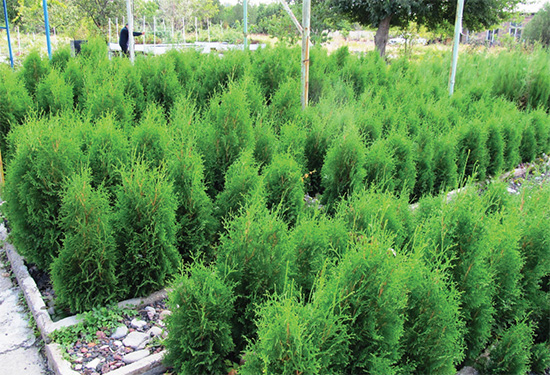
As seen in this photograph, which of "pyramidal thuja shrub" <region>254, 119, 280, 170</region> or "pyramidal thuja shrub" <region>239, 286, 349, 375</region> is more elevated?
"pyramidal thuja shrub" <region>254, 119, 280, 170</region>

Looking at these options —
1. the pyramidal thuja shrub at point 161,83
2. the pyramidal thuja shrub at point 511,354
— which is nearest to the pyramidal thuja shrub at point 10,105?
the pyramidal thuja shrub at point 161,83

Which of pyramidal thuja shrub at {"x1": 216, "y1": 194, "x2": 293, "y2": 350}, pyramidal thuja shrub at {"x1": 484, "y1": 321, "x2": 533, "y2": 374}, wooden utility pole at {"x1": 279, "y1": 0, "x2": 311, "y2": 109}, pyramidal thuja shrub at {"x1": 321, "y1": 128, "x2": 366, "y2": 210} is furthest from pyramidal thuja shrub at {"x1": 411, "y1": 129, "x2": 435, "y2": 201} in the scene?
pyramidal thuja shrub at {"x1": 216, "y1": 194, "x2": 293, "y2": 350}

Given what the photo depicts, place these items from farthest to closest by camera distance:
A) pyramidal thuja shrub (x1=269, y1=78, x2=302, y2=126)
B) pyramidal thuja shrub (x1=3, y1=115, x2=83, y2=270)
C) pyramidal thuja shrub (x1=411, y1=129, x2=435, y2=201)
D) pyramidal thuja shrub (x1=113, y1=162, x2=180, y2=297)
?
pyramidal thuja shrub (x1=269, y1=78, x2=302, y2=126) → pyramidal thuja shrub (x1=411, y1=129, x2=435, y2=201) → pyramidal thuja shrub (x1=3, y1=115, x2=83, y2=270) → pyramidal thuja shrub (x1=113, y1=162, x2=180, y2=297)

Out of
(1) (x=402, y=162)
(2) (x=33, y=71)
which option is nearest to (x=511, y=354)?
(1) (x=402, y=162)

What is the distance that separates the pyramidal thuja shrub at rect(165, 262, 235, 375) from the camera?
2740 millimetres

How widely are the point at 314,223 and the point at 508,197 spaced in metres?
2.10

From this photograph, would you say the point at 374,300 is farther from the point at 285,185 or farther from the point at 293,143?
the point at 293,143

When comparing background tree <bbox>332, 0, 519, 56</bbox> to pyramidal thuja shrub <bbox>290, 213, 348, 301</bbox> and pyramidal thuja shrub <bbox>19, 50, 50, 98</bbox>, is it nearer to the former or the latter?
pyramidal thuja shrub <bbox>19, 50, 50, 98</bbox>

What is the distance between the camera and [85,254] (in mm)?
3514

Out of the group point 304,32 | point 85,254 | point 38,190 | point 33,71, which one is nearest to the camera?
point 85,254

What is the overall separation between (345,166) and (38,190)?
3.15m

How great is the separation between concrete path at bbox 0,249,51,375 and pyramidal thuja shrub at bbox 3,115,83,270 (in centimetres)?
39

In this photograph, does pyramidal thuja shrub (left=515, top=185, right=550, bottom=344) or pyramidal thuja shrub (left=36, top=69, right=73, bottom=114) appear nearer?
pyramidal thuja shrub (left=515, top=185, right=550, bottom=344)

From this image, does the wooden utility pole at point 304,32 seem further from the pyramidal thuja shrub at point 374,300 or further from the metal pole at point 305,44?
the pyramidal thuja shrub at point 374,300
